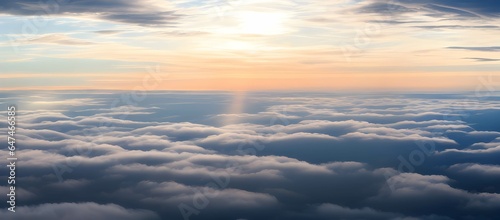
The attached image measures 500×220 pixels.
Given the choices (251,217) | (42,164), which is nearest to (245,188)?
(251,217)

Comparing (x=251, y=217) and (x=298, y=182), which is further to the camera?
(x=298, y=182)

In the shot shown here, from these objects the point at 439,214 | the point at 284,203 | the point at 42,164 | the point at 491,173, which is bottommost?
the point at 439,214

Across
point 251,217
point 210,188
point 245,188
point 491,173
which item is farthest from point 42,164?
point 491,173

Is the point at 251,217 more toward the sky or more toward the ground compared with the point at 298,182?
more toward the ground

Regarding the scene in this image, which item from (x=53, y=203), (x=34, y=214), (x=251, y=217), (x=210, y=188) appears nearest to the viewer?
(x=34, y=214)

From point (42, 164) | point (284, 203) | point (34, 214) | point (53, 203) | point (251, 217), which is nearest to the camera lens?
point (34, 214)

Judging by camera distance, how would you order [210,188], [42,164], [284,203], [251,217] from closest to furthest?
1. [251,217]
2. [284,203]
3. [210,188]
4. [42,164]

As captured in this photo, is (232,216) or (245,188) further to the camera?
(245,188)

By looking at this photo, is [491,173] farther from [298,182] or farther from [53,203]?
[53,203]

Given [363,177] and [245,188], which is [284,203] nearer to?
[245,188]
